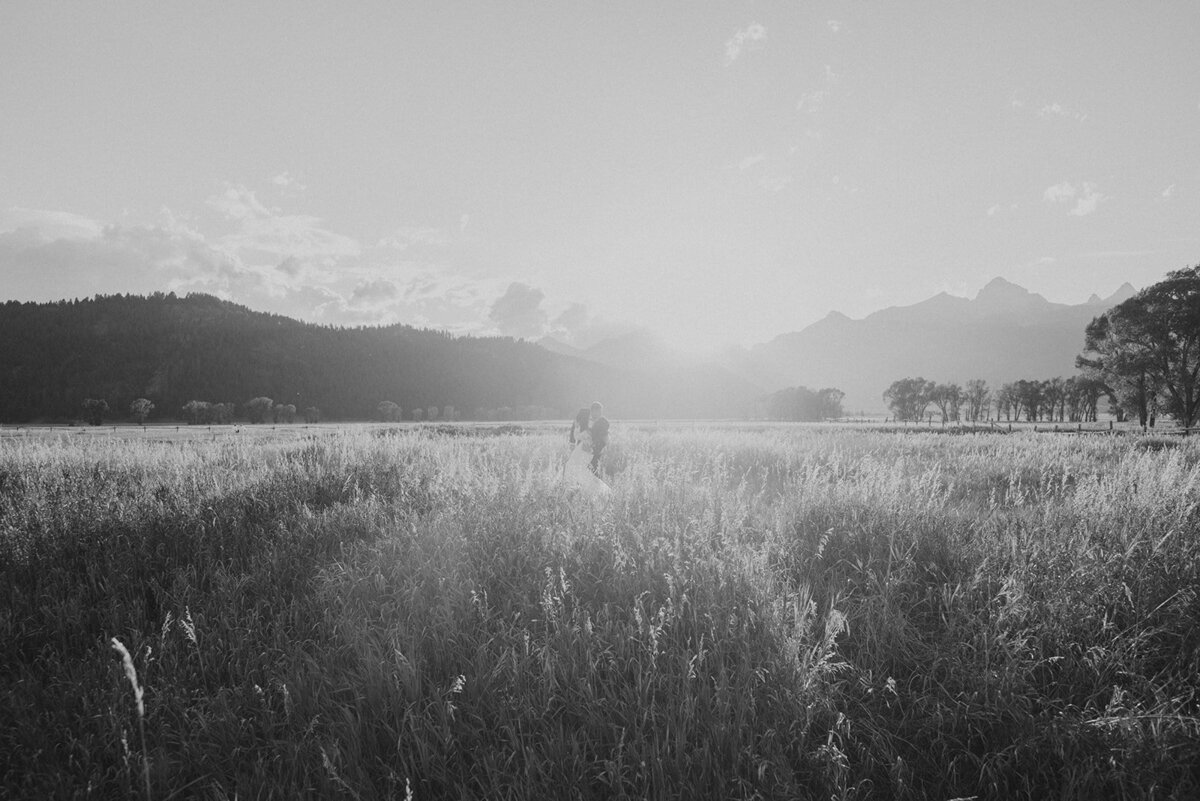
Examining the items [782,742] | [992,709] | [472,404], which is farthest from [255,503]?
[472,404]

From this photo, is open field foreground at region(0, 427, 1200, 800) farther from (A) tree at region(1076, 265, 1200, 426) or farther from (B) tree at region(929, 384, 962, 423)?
(B) tree at region(929, 384, 962, 423)

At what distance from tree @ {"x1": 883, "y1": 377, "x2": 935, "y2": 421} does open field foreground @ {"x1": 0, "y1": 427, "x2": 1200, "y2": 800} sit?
14908 cm

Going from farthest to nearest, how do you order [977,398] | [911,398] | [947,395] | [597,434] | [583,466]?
[977,398] < [911,398] < [947,395] < [597,434] < [583,466]

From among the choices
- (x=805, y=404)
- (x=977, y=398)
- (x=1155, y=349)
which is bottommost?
(x=805, y=404)

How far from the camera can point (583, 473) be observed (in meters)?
8.29

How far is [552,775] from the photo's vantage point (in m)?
2.14

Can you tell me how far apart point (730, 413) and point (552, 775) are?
191 m

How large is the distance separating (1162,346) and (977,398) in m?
119

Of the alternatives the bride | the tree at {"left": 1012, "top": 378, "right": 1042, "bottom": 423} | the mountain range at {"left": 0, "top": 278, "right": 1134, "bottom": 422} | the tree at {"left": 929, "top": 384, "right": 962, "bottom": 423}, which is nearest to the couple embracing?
the bride

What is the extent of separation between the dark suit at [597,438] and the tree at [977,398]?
160100 millimetres

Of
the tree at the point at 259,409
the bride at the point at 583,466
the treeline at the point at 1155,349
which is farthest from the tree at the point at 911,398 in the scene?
the tree at the point at 259,409

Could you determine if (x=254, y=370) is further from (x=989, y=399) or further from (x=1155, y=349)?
(x=989, y=399)

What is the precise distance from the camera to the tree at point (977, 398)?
13654 cm

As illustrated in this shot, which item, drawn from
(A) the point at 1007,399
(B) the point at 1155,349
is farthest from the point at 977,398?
(B) the point at 1155,349
